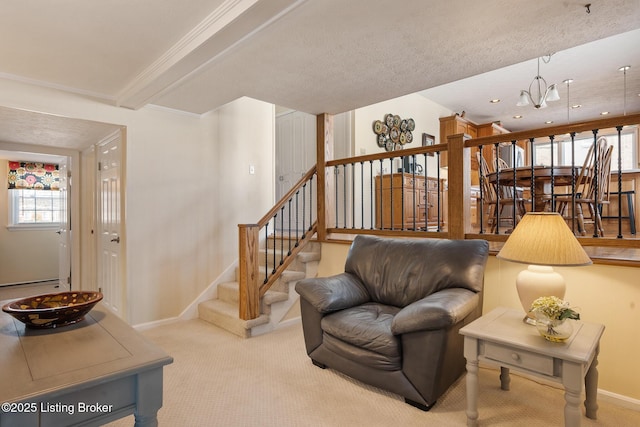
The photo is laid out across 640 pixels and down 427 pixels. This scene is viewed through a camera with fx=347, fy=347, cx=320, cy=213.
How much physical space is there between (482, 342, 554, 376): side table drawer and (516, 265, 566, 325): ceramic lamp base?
261 millimetres

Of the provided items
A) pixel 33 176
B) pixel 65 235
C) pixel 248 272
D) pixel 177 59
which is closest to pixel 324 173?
pixel 248 272

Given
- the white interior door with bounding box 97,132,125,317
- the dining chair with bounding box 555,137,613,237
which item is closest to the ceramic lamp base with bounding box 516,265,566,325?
the dining chair with bounding box 555,137,613,237

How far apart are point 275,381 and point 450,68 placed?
8.90 ft

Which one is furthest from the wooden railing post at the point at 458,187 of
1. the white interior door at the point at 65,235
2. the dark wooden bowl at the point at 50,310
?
the white interior door at the point at 65,235

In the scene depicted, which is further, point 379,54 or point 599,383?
point 379,54

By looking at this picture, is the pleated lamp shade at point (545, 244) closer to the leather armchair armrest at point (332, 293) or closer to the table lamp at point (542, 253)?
the table lamp at point (542, 253)

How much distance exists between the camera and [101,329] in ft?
4.68

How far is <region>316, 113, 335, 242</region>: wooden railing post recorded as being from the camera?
12.9 feet

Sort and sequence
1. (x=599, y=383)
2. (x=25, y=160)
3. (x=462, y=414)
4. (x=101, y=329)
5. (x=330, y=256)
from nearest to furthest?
(x=101, y=329) → (x=462, y=414) → (x=599, y=383) → (x=330, y=256) → (x=25, y=160)

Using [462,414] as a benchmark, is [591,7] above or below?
above

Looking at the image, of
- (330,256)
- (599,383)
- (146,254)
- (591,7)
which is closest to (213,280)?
(146,254)

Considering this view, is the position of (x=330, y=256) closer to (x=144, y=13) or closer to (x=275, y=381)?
(x=275, y=381)

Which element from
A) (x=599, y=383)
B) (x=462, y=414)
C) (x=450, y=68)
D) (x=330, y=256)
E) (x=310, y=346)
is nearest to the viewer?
(x=462, y=414)

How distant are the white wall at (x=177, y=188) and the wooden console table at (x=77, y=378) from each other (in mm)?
2216
